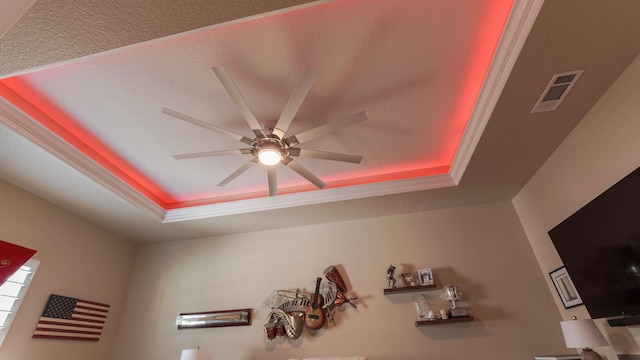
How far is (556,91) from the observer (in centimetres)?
191

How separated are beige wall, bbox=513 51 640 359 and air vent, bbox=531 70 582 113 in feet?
0.90

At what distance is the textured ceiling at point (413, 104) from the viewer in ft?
4.79

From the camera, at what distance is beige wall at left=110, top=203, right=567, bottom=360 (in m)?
2.79

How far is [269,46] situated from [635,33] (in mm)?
2042

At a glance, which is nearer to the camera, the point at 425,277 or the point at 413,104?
the point at 413,104

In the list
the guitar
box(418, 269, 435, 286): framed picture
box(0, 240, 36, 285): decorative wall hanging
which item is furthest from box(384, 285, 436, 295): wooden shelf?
box(0, 240, 36, 285): decorative wall hanging

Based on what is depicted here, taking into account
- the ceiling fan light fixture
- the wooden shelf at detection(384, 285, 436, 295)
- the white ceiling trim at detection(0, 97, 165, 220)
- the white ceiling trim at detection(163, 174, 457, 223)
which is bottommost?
the wooden shelf at detection(384, 285, 436, 295)

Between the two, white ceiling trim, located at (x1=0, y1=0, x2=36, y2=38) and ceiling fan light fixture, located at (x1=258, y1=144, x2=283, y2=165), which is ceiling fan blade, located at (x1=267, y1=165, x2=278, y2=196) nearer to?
ceiling fan light fixture, located at (x1=258, y1=144, x2=283, y2=165)

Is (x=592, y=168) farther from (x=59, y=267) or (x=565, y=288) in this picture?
(x=59, y=267)

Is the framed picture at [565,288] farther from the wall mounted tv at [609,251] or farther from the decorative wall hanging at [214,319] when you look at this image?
the decorative wall hanging at [214,319]

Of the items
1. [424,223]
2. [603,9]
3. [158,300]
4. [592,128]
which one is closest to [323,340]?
[424,223]

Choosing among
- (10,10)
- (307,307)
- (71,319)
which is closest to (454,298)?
(307,307)

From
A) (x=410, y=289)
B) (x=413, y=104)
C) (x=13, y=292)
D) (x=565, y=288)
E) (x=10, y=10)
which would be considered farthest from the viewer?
(x=410, y=289)

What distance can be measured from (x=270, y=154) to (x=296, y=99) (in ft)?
1.79
